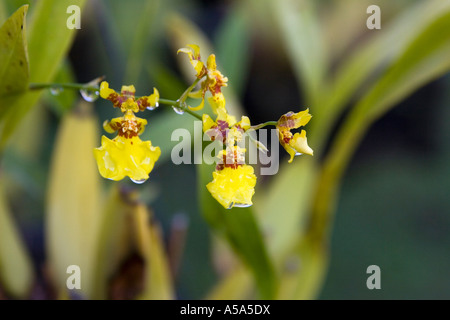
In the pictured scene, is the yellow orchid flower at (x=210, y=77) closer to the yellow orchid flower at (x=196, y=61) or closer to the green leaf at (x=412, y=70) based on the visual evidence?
the yellow orchid flower at (x=196, y=61)

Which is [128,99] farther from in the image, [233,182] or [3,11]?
[3,11]

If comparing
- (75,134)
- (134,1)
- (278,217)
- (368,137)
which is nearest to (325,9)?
(368,137)

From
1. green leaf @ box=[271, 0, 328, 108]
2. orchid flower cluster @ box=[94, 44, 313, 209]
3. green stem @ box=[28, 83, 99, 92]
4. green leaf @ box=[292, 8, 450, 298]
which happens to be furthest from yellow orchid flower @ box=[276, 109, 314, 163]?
green leaf @ box=[271, 0, 328, 108]

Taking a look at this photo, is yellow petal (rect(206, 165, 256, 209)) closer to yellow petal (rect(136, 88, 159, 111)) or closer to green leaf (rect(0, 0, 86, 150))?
yellow petal (rect(136, 88, 159, 111))

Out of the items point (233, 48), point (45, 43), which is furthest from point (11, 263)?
point (233, 48)
